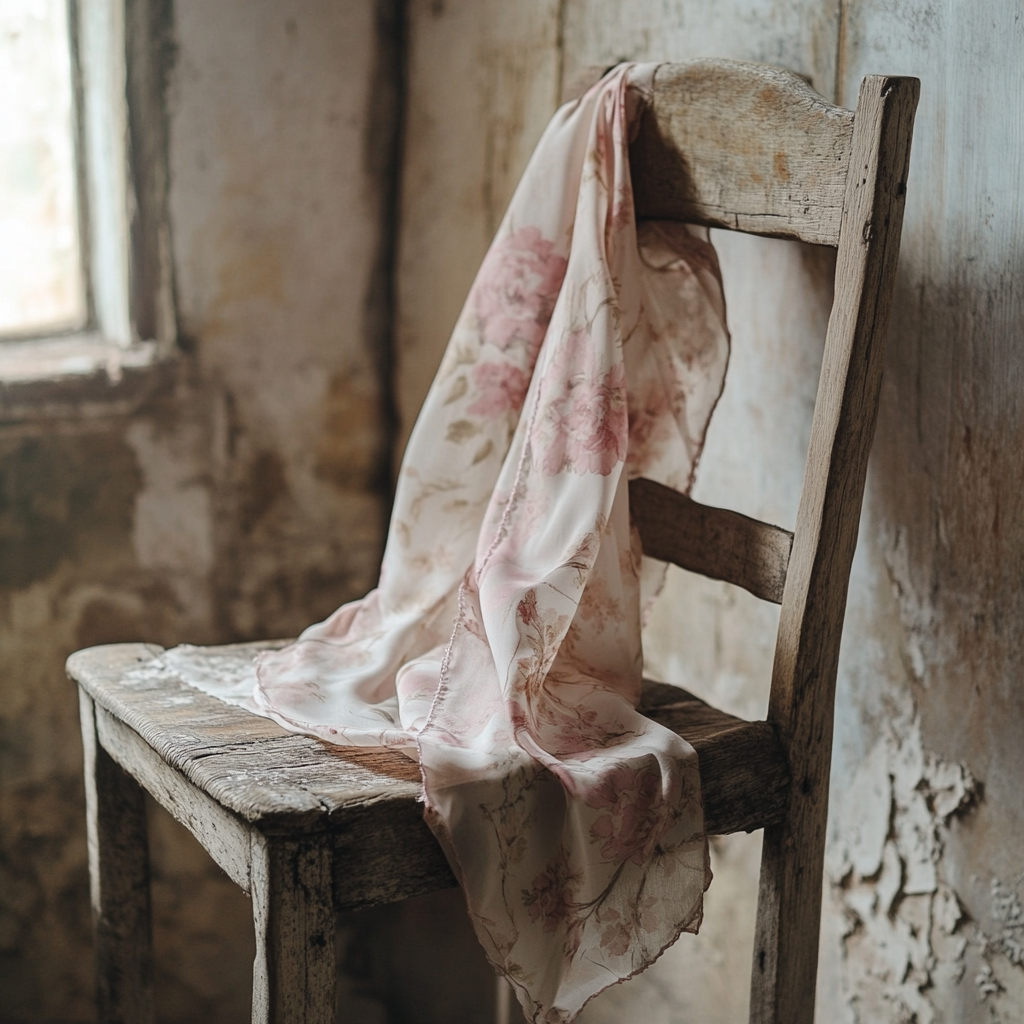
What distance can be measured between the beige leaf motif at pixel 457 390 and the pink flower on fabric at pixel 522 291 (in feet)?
0.14

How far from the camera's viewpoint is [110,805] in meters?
Result: 1.12

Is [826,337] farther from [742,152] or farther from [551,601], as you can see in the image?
[551,601]

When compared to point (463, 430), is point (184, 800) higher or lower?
lower

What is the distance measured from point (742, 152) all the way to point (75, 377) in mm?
882

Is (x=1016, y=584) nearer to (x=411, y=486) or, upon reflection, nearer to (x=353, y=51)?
(x=411, y=486)

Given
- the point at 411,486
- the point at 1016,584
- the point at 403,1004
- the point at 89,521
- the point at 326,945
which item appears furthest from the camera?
the point at 403,1004

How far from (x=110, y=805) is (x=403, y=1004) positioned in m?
0.80

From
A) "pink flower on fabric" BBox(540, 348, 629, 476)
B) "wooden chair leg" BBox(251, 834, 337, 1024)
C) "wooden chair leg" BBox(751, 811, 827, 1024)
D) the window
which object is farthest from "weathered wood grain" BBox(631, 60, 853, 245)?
the window

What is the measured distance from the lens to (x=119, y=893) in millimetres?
1134

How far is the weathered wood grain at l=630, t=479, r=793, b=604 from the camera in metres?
0.93

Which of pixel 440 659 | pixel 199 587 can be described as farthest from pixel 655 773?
pixel 199 587

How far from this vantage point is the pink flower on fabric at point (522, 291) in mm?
1026

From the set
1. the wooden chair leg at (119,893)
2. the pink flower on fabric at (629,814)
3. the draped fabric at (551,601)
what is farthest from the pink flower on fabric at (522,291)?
the wooden chair leg at (119,893)

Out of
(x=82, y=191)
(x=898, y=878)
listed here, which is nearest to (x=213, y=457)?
(x=82, y=191)
